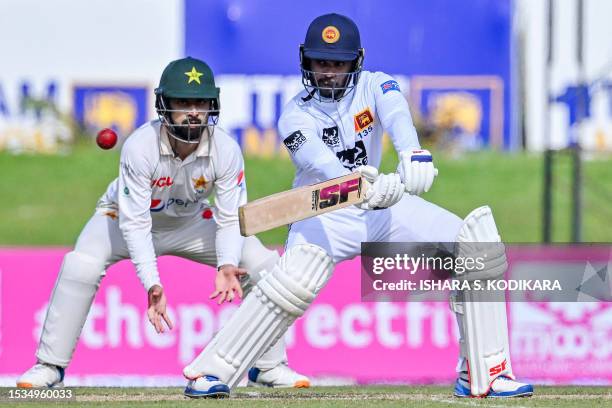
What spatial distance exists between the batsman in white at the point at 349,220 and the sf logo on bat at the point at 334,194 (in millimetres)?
64

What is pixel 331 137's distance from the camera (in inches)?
229

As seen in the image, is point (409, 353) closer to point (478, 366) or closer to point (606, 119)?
point (478, 366)

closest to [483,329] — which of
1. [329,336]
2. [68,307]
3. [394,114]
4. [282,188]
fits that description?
[394,114]

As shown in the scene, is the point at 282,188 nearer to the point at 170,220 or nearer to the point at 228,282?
the point at 170,220

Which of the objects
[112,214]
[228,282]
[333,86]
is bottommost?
[228,282]

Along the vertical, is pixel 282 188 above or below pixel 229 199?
above

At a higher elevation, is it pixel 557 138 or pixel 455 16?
pixel 455 16

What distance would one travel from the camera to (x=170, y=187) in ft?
20.3

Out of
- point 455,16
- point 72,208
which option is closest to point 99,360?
point 72,208

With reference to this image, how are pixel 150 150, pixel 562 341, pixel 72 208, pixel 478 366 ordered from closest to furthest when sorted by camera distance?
1. pixel 478 366
2. pixel 150 150
3. pixel 562 341
4. pixel 72 208

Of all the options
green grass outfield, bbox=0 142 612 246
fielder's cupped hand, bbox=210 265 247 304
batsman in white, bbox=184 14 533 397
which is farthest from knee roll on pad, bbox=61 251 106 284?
green grass outfield, bbox=0 142 612 246

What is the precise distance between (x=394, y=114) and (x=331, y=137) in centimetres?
29

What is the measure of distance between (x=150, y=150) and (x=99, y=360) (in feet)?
9.46

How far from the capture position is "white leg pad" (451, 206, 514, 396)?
18.2ft
